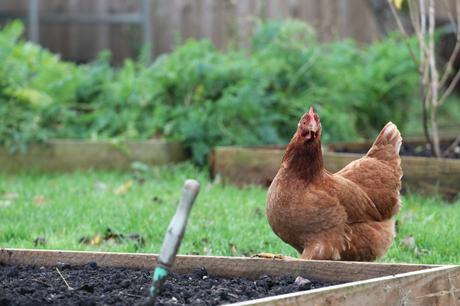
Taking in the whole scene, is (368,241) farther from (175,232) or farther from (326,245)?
(175,232)

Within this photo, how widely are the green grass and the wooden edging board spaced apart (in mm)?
172

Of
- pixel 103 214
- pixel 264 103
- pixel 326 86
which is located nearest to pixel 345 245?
pixel 103 214

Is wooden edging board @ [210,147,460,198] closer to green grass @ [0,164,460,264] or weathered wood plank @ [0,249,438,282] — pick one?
green grass @ [0,164,460,264]

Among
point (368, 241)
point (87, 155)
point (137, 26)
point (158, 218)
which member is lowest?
point (87, 155)

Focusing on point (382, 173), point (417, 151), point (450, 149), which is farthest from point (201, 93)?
point (382, 173)

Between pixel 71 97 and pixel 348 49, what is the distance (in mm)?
3204

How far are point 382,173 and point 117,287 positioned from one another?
1.82 metres

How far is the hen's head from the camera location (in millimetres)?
4152

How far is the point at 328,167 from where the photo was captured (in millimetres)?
6977

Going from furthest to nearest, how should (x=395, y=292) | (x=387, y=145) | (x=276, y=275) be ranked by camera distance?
(x=387, y=145) < (x=276, y=275) < (x=395, y=292)

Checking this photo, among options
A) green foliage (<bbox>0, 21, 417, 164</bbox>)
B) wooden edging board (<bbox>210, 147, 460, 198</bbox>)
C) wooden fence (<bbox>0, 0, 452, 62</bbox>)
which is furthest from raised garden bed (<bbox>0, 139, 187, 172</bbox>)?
wooden fence (<bbox>0, 0, 452, 62</bbox>)

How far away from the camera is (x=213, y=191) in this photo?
23.1 feet

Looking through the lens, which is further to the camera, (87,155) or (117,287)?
(87,155)

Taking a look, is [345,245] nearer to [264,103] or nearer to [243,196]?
[243,196]
